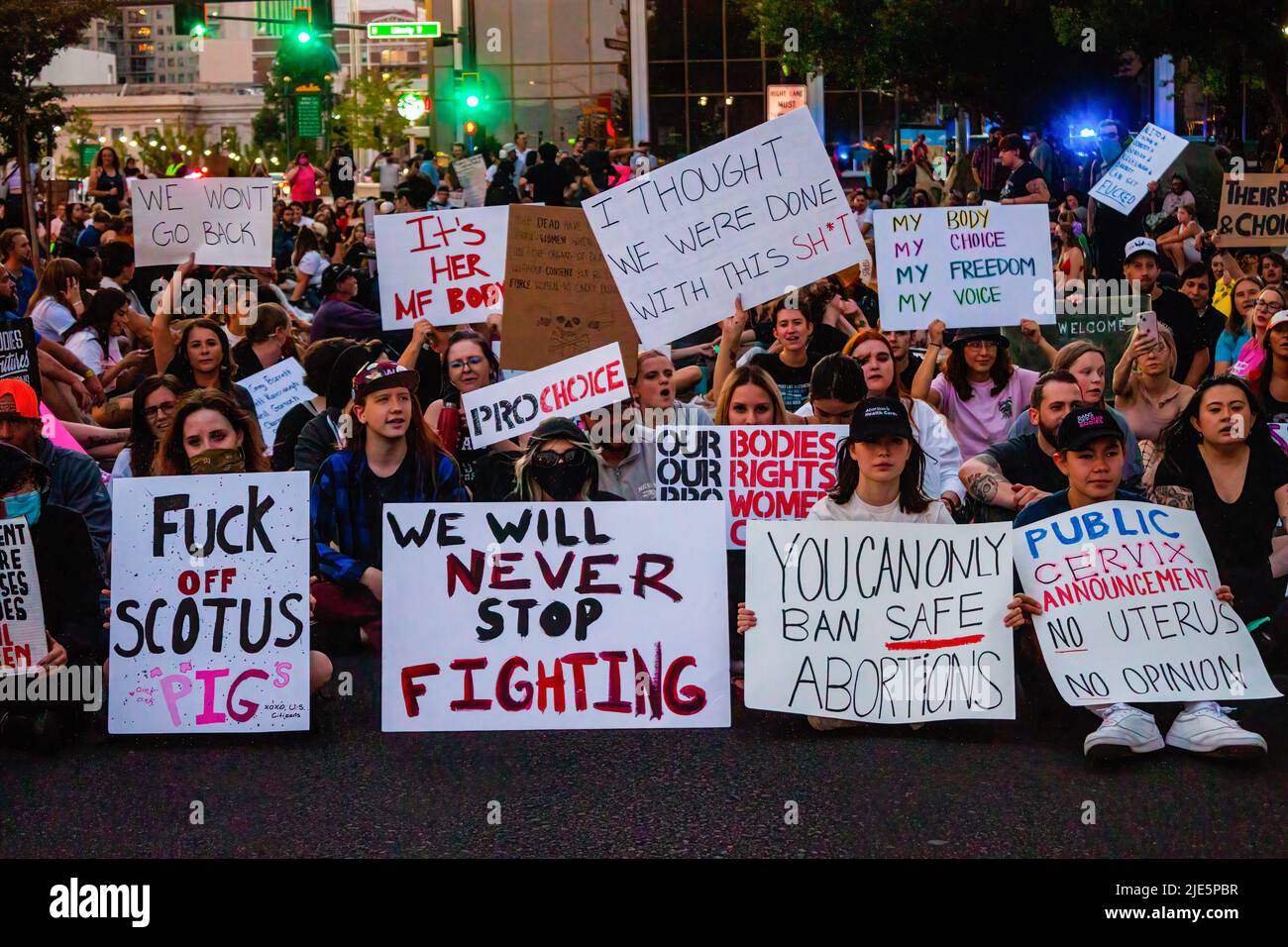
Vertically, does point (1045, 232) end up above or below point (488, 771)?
above

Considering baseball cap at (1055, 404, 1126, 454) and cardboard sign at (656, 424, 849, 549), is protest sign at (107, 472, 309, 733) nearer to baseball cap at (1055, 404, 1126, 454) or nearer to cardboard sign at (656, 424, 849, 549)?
cardboard sign at (656, 424, 849, 549)

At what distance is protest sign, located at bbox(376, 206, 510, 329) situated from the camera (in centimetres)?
906

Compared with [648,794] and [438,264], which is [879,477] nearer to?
[648,794]

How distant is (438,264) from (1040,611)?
440 centimetres

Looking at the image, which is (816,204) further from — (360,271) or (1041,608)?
(360,271)

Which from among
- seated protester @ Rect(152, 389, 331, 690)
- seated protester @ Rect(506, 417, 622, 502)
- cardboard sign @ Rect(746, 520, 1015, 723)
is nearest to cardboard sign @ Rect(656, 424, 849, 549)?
seated protester @ Rect(506, 417, 622, 502)

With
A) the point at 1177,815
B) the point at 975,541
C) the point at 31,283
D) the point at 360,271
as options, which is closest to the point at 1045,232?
the point at 975,541

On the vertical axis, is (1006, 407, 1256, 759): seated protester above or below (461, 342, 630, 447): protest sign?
below

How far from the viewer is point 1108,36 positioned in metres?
26.5

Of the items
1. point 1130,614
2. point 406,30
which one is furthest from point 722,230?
point 406,30

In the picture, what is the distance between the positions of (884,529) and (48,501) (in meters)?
3.19

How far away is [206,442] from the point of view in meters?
6.52

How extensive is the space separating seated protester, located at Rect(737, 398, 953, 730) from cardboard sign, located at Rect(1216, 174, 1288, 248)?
6378 millimetres

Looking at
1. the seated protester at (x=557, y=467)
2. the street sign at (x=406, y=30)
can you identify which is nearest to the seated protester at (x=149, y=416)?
the seated protester at (x=557, y=467)
